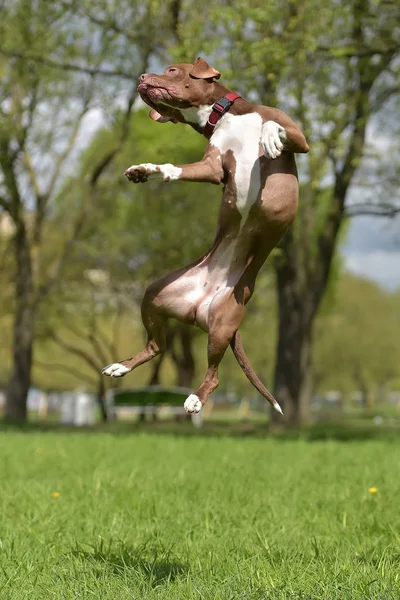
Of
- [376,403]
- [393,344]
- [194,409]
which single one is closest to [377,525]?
[194,409]

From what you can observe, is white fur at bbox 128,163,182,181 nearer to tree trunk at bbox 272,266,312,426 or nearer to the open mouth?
the open mouth

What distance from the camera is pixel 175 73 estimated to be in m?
3.29

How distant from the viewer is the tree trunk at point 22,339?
63.9ft

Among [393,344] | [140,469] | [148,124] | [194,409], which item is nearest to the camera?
[194,409]

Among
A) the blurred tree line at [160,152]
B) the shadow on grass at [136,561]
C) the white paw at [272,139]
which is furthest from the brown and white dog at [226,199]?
the blurred tree line at [160,152]

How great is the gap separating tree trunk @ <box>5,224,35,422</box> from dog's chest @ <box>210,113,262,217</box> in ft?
54.6

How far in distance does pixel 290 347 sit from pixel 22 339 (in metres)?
7.02

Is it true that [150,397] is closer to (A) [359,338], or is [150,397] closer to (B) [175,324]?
(B) [175,324]

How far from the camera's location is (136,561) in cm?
441

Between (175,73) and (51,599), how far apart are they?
8.34 feet

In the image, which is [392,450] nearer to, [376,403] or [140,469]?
[140,469]

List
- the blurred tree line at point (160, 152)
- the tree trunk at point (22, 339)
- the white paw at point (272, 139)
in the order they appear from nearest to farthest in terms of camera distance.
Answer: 1. the white paw at point (272, 139)
2. the blurred tree line at point (160, 152)
3. the tree trunk at point (22, 339)

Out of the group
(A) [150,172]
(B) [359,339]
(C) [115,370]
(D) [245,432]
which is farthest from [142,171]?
(B) [359,339]

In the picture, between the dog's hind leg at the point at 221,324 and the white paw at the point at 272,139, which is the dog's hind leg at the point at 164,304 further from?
the white paw at the point at 272,139
